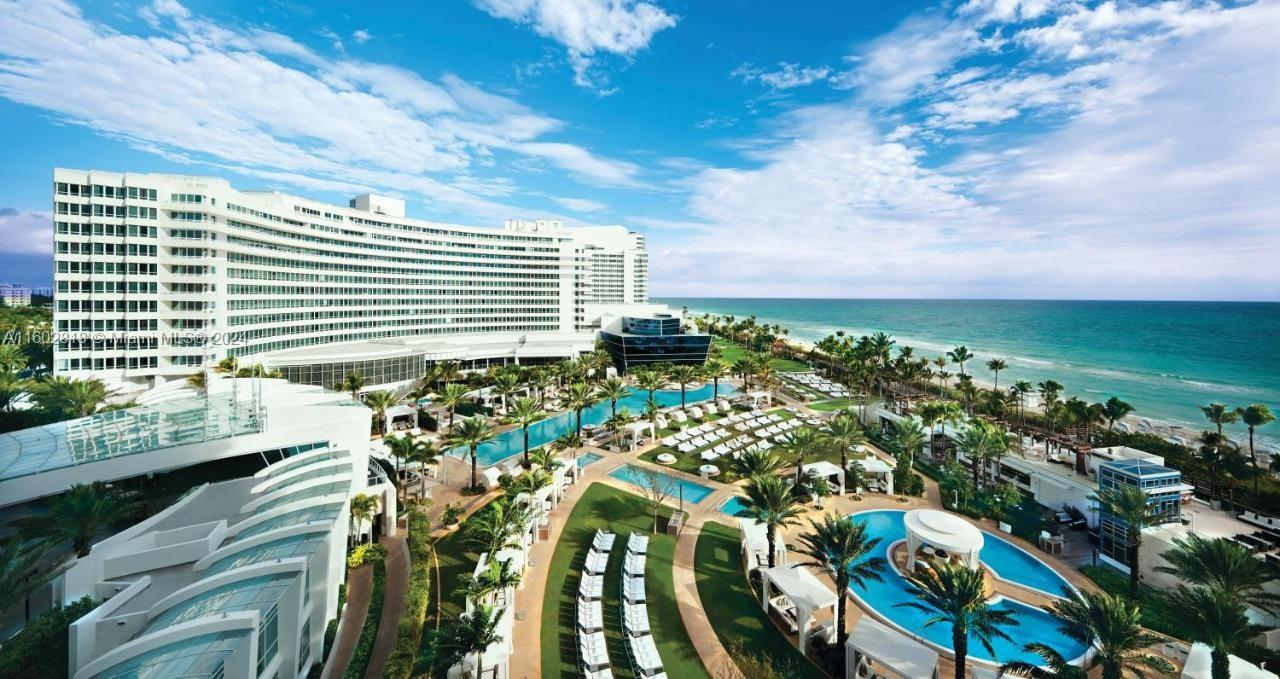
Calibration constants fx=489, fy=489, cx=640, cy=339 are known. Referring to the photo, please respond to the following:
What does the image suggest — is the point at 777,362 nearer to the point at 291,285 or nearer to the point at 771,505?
the point at 771,505

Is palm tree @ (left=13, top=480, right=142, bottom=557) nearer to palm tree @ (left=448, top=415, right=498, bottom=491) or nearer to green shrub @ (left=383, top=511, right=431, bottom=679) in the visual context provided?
green shrub @ (left=383, top=511, right=431, bottom=679)

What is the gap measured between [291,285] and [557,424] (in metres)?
41.4

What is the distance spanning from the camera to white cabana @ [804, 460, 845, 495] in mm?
36312

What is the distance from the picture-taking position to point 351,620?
21188 mm

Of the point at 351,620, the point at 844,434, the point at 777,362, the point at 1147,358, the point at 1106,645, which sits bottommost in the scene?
the point at 351,620

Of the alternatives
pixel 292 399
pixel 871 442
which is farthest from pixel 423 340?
pixel 871 442

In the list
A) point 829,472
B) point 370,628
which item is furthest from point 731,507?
point 370,628

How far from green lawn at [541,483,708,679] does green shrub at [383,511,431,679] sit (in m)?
5.06

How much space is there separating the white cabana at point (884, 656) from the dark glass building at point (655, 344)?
60288 millimetres

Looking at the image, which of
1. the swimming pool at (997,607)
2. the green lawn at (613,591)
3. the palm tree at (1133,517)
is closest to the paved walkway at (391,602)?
the green lawn at (613,591)

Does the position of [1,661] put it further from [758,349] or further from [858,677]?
[758,349]

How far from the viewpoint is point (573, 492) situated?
1384 inches

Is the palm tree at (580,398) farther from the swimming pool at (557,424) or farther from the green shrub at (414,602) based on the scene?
the green shrub at (414,602)

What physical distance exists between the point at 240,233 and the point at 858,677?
6860 centimetres
